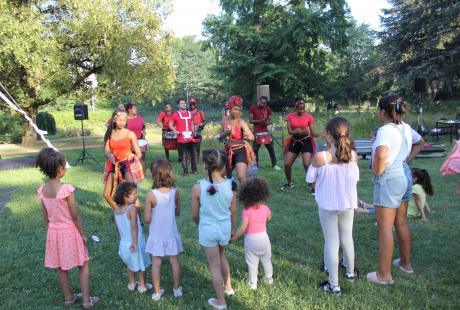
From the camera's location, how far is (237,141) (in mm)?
6375

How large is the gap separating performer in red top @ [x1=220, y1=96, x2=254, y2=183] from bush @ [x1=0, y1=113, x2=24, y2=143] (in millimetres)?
20343

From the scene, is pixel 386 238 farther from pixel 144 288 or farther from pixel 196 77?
pixel 196 77

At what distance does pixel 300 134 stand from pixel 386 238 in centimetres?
380

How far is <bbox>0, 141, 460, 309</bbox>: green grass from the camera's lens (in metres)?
3.63

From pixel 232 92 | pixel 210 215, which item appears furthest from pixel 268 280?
pixel 232 92

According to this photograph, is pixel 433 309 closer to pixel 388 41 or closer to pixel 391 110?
pixel 391 110

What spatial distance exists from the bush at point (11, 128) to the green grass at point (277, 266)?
58.5 feet

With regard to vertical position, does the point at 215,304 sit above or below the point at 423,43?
below

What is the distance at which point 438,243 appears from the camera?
16.4 ft

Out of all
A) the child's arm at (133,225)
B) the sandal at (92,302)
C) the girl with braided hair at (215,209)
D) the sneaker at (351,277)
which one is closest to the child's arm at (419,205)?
the sneaker at (351,277)

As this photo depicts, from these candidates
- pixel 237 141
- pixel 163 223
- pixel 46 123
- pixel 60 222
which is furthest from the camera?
pixel 46 123

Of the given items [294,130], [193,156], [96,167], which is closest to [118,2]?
[96,167]

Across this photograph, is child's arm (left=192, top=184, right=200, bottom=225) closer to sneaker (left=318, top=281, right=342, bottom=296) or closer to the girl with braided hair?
the girl with braided hair

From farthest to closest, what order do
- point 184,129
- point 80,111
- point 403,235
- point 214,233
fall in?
point 80,111, point 184,129, point 403,235, point 214,233
